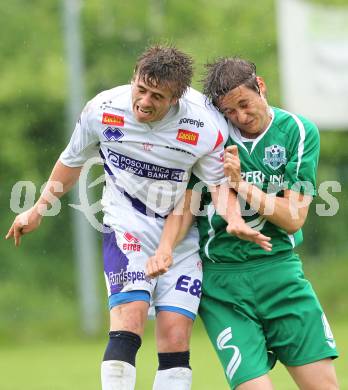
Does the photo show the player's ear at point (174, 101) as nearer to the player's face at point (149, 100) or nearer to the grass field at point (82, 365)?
the player's face at point (149, 100)

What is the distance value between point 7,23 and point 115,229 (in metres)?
14.1

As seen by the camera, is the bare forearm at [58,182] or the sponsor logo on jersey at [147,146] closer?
the sponsor logo on jersey at [147,146]

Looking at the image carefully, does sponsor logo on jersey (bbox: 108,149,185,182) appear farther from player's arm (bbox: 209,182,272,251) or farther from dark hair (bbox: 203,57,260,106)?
dark hair (bbox: 203,57,260,106)

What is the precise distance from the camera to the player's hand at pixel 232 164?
466 centimetres

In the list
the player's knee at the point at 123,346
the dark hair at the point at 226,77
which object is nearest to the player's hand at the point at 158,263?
the player's knee at the point at 123,346

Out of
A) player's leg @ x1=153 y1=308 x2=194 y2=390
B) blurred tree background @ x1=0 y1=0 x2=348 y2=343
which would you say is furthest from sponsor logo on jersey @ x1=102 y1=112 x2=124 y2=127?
blurred tree background @ x1=0 y1=0 x2=348 y2=343

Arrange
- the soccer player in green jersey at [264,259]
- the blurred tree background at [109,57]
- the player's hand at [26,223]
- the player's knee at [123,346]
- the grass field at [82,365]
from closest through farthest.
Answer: the player's knee at [123,346]
the soccer player in green jersey at [264,259]
the player's hand at [26,223]
the grass field at [82,365]
the blurred tree background at [109,57]

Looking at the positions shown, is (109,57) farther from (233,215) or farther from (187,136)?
(233,215)

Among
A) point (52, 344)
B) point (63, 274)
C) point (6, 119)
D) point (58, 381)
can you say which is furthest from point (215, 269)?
point (6, 119)

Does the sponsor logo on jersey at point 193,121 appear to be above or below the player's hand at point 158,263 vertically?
above

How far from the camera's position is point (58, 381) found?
29.8 feet

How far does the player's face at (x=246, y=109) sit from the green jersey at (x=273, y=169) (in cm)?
7

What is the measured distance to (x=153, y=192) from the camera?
4934 mm

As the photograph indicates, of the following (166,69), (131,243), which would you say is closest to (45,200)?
(131,243)
